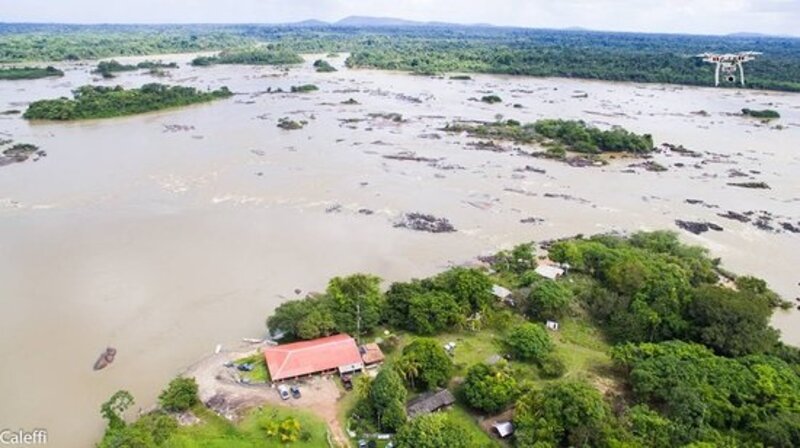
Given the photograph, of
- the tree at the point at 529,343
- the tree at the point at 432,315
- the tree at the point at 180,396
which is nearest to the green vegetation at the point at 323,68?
the tree at the point at 432,315

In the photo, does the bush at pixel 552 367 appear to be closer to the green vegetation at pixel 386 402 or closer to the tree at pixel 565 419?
the tree at pixel 565 419

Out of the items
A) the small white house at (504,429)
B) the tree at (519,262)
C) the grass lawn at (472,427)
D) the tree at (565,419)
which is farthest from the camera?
the tree at (519,262)

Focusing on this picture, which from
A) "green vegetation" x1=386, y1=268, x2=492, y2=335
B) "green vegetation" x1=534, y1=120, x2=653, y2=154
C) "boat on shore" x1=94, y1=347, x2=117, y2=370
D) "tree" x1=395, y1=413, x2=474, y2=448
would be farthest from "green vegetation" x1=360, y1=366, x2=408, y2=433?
"green vegetation" x1=534, y1=120, x2=653, y2=154

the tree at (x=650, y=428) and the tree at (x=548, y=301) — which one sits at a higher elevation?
the tree at (x=548, y=301)

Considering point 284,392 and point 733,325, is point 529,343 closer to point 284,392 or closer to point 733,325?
point 733,325

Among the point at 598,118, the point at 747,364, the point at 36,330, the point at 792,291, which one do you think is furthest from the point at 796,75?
the point at 36,330

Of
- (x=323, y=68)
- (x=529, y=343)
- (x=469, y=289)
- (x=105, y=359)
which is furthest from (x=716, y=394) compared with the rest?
(x=323, y=68)
